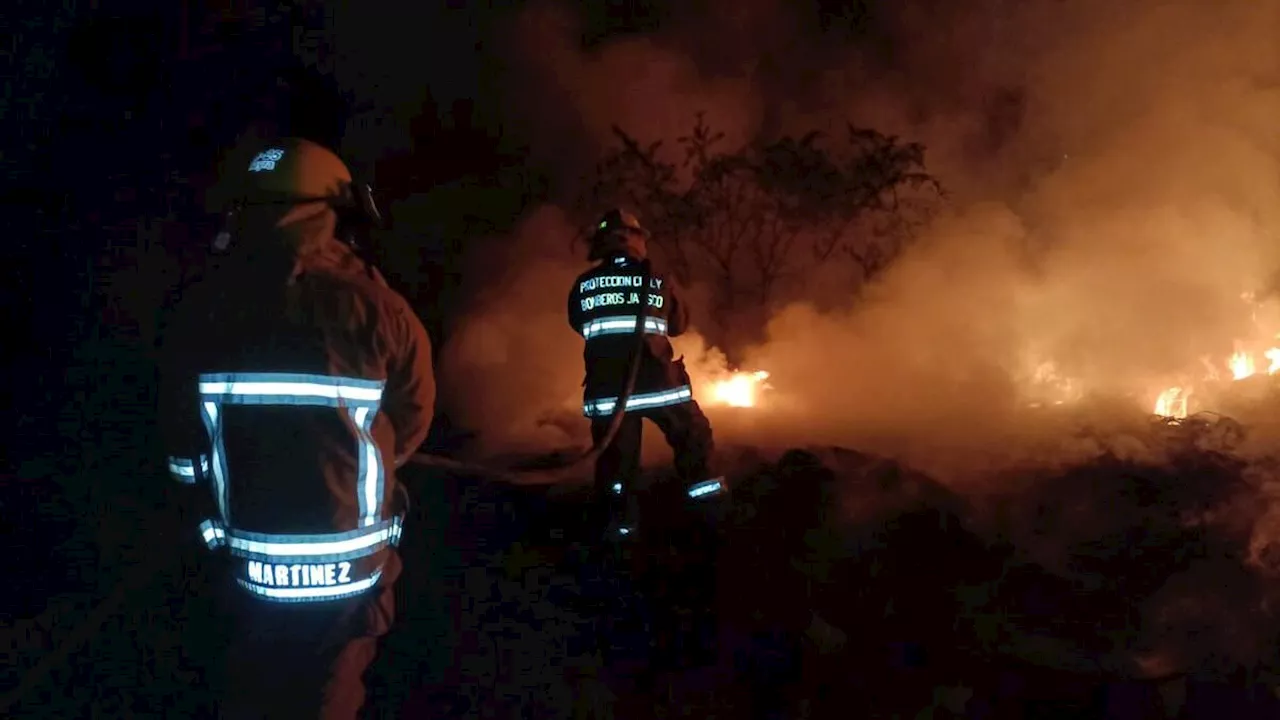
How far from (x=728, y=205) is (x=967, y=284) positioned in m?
2.28

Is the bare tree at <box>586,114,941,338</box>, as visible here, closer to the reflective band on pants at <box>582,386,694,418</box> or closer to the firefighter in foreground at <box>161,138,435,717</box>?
the reflective band on pants at <box>582,386,694,418</box>

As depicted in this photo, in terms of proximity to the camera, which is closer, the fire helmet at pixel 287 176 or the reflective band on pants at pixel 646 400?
the fire helmet at pixel 287 176

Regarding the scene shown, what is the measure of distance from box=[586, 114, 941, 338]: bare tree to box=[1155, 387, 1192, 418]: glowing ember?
100 inches

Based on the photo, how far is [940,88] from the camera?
9328 millimetres

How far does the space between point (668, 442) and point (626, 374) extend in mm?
402

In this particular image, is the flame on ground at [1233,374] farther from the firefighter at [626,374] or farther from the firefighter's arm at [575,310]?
the firefighter's arm at [575,310]

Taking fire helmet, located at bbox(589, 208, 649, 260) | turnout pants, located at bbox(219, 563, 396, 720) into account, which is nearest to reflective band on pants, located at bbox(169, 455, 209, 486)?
turnout pants, located at bbox(219, 563, 396, 720)

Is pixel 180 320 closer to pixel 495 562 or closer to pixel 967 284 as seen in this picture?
pixel 495 562

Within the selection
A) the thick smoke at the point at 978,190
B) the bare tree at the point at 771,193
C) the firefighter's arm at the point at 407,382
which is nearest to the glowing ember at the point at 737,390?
the thick smoke at the point at 978,190

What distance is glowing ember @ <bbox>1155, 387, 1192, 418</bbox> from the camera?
7355 mm

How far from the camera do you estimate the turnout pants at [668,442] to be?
181 inches

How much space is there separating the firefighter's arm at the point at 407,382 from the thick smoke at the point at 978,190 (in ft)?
15.7

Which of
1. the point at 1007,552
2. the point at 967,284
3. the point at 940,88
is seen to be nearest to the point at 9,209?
the point at 1007,552

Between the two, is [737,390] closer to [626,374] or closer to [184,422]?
[626,374]
